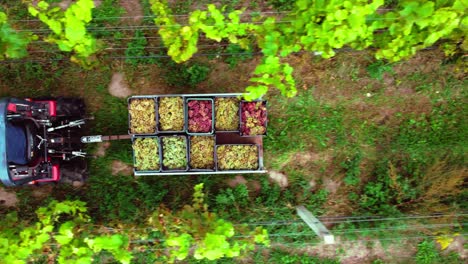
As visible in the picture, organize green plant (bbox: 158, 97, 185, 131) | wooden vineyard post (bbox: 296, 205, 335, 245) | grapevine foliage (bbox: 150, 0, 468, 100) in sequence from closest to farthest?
grapevine foliage (bbox: 150, 0, 468, 100), wooden vineyard post (bbox: 296, 205, 335, 245), green plant (bbox: 158, 97, 185, 131)

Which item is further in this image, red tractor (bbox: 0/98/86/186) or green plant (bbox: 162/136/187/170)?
green plant (bbox: 162/136/187/170)

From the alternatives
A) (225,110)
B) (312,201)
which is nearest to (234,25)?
(225,110)

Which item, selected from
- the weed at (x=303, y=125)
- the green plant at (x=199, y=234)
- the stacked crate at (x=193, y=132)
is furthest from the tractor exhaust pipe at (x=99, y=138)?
the weed at (x=303, y=125)

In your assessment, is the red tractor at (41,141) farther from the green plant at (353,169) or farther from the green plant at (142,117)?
the green plant at (353,169)

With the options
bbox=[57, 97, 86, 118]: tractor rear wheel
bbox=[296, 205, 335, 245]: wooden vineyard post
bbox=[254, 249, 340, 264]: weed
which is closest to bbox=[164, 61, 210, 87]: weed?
bbox=[57, 97, 86, 118]: tractor rear wheel

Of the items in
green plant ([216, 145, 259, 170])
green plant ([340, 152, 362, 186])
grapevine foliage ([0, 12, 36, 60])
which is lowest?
green plant ([340, 152, 362, 186])

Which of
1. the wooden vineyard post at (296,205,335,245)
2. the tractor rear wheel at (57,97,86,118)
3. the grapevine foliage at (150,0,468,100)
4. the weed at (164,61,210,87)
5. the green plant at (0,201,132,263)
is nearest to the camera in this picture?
the grapevine foliage at (150,0,468,100)

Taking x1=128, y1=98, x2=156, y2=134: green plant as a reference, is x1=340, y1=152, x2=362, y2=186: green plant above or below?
below

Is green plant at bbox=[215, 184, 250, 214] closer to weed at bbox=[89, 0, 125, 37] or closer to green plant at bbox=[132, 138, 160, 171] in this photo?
green plant at bbox=[132, 138, 160, 171]
